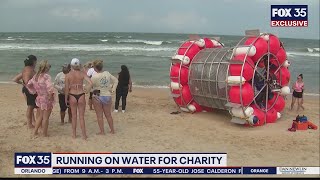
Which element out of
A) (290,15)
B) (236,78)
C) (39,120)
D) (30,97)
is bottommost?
(39,120)

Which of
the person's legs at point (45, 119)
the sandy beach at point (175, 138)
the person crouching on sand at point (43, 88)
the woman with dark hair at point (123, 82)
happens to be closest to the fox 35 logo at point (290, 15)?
the sandy beach at point (175, 138)

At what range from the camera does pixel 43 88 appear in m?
7.06

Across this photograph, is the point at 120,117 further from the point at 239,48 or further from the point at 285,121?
the point at 285,121

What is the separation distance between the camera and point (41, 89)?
7062 millimetres

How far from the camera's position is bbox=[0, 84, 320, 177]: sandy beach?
21.6ft

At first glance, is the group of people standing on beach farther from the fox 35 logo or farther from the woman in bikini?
the fox 35 logo

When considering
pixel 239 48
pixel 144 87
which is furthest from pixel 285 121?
pixel 144 87

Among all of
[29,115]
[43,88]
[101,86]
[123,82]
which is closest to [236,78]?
[101,86]

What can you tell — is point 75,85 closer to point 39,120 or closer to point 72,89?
point 72,89

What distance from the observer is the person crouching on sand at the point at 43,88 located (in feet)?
23.0

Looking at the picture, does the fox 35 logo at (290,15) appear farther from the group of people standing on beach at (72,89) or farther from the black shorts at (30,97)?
the black shorts at (30,97)

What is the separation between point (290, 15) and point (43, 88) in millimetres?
5057

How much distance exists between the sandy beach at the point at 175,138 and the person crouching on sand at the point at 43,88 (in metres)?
0.62

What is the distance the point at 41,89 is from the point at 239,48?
4476 millimetres
